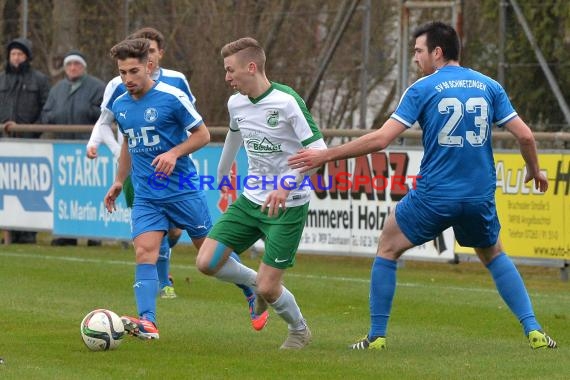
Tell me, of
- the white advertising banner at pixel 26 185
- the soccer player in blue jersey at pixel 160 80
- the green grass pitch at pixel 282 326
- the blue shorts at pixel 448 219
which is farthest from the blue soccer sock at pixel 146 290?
the white advertising banner at pixel 26 185

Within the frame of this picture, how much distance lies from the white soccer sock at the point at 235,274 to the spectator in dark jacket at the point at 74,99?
8554mm

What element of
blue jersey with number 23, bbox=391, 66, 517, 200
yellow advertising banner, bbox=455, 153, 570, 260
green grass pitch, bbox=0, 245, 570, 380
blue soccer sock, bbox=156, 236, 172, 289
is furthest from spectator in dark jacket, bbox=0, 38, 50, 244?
blue jersey with number 23, bbox=391, 66, 517, 200

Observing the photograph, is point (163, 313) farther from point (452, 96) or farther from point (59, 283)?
point (452, 96)

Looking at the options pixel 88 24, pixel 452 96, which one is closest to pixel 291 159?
pixel 452 96

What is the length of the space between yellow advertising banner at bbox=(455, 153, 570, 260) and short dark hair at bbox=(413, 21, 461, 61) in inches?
206

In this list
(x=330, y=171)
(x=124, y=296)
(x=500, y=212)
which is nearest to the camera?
(x=124, y=296)

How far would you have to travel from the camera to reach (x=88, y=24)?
20.6 metres

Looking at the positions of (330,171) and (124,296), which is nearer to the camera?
(124,296)

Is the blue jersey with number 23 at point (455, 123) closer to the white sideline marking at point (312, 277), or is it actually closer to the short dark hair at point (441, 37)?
the short dark hair at point (441, 37)

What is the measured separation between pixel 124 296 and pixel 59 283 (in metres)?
1.20

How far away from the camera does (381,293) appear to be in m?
9.10

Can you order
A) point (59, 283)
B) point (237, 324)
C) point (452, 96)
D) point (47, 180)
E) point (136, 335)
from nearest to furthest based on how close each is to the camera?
point (452, 96)
point (136, 335)
point (237, 324)
point (59, 283)
point (47, 180)

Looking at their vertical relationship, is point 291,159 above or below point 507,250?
above

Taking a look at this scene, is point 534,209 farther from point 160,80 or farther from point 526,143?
point 526,143
